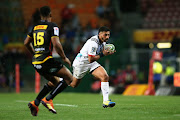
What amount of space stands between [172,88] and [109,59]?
223 inches

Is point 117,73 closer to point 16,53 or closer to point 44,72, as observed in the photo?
point 16,53

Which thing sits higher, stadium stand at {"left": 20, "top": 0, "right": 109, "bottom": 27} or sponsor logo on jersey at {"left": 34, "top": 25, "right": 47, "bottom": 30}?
sponsor logo on jersey at {"left": 34, "top": 25, "right": 47, "bottom": 30}

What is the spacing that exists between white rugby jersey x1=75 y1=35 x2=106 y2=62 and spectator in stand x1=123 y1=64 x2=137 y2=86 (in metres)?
10.2

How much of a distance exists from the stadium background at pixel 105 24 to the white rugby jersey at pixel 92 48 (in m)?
9.99

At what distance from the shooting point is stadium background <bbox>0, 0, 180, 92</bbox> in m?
22.9

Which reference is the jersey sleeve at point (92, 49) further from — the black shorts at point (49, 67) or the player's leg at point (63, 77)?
the black shorts at point (49, 67)

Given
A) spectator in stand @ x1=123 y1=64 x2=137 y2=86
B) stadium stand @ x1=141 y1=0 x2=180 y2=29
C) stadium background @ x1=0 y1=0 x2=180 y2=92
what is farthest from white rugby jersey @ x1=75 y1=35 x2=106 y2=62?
A: stadium stand @ x1=141 y1=0 x2=180 y2=29

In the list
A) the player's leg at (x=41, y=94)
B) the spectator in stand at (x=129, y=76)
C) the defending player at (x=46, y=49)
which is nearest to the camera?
the defending player at (x=46, y=49)

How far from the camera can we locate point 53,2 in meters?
31.4

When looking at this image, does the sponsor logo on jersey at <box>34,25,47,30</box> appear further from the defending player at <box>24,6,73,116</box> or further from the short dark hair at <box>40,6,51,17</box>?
the short dark hair at <box>40,6,51,17</box>

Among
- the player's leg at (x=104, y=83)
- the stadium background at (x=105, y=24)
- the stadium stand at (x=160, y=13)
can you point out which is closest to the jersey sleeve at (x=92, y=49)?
the player's leg at (x=104, y=83)

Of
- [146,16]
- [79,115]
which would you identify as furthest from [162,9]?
[79,115]

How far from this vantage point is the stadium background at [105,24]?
2288 cm

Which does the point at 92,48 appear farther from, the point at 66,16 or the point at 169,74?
the point at 66,16
